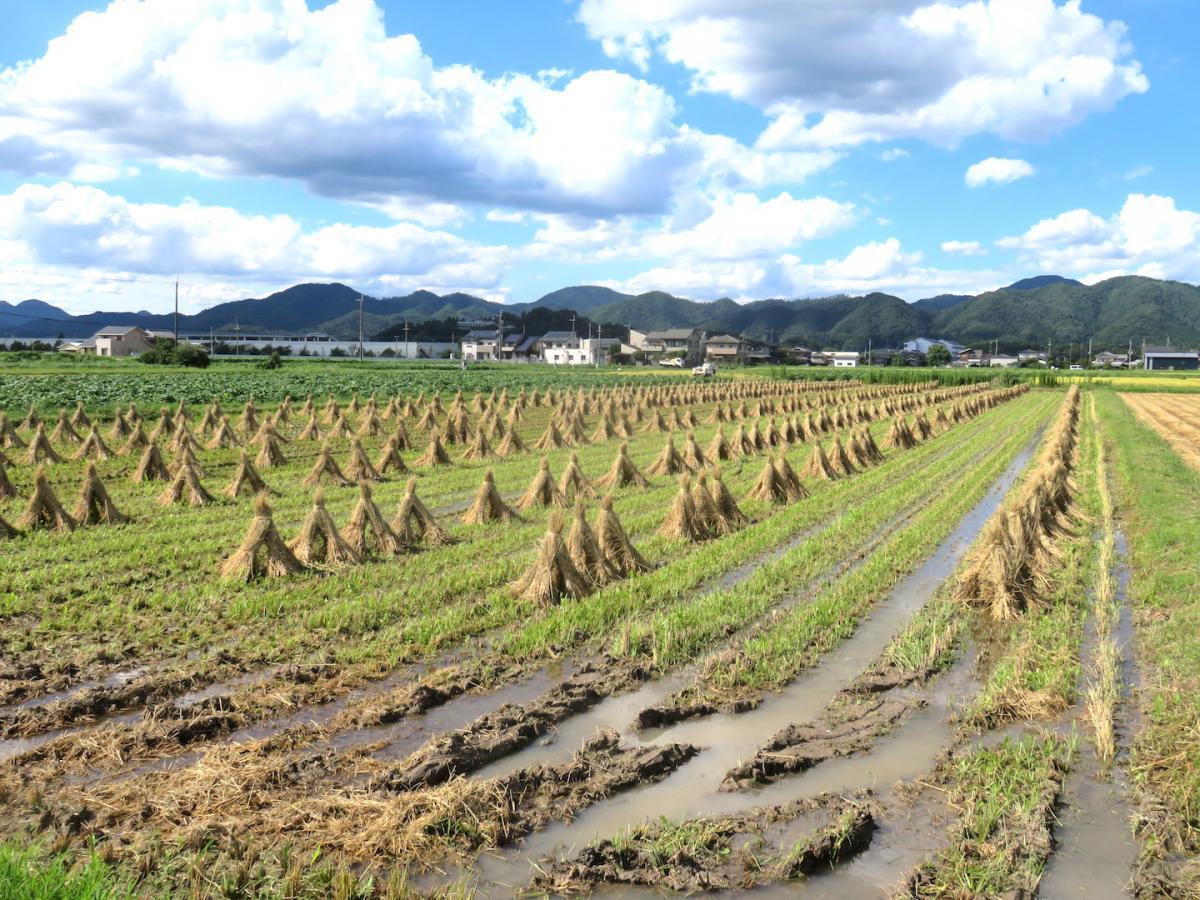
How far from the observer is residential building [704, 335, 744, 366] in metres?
119

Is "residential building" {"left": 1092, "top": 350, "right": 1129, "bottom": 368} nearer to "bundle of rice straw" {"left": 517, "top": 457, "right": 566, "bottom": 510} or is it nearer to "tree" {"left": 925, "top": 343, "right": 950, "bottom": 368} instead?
"tree" {"left": 925, "top": 343, "right": 950, "bottom": 368}

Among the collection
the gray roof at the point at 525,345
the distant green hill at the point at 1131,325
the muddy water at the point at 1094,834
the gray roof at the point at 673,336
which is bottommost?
the muddy water at the point at 1094,834

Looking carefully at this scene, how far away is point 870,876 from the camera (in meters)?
4.57

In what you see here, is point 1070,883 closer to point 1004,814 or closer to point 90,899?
point 1004,814

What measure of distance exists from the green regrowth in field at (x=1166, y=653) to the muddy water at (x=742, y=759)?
1.32m

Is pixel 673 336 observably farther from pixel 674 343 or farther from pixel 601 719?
pixel 601 719

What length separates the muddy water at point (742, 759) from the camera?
4.86m

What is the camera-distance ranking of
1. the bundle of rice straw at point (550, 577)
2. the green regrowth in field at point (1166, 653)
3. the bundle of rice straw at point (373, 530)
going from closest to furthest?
the green regrowth in field at point (1166, 653) → the bundle of rice straw at point (550, 577) → the bundle of rice straw at point (373, 530)

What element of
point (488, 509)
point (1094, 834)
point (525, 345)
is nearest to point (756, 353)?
point (525, 345)

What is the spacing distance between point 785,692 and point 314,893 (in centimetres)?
408

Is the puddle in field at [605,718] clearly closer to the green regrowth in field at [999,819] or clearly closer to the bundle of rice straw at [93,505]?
the green regrowth in field at [999,819]

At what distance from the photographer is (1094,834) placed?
498cm

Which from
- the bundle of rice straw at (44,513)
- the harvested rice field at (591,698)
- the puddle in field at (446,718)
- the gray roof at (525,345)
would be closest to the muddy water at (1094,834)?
the harvested rice field at (591,698)

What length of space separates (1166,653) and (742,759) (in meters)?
4.70
